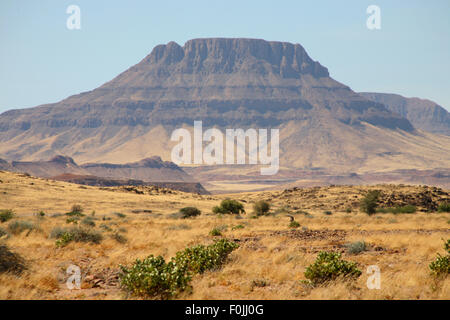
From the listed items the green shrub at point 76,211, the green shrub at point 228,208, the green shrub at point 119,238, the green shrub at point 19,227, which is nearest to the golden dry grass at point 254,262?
the green shrub at point 119,238

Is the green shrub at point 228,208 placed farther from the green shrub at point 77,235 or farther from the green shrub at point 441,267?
the green shrub at point 441,267

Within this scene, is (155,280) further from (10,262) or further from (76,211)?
(76,211)

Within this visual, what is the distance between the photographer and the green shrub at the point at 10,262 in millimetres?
12156

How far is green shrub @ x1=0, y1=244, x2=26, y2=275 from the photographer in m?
12.2

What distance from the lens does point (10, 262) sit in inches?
492

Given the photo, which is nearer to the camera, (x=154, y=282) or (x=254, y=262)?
(x=154, y=282)

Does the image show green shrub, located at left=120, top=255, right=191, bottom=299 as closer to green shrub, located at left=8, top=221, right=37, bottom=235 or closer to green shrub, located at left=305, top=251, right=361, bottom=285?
green shrub, located at left=305, top=251, right=361, bottom=285

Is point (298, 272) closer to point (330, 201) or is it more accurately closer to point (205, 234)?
point (205, 234)

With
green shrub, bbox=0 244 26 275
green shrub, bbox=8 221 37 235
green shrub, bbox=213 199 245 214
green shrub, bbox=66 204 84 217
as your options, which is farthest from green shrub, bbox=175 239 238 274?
green shrub, bbox=213 199 245 214

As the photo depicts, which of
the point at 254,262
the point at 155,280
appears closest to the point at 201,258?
the point at 254,262

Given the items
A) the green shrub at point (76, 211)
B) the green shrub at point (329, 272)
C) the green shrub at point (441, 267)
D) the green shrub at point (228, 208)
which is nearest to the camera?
the green shrub at point (329, 272)

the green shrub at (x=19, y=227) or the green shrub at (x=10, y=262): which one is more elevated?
the green shrub at (x=10, y=262)

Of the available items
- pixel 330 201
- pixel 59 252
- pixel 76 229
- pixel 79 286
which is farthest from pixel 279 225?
pixel 330 201
